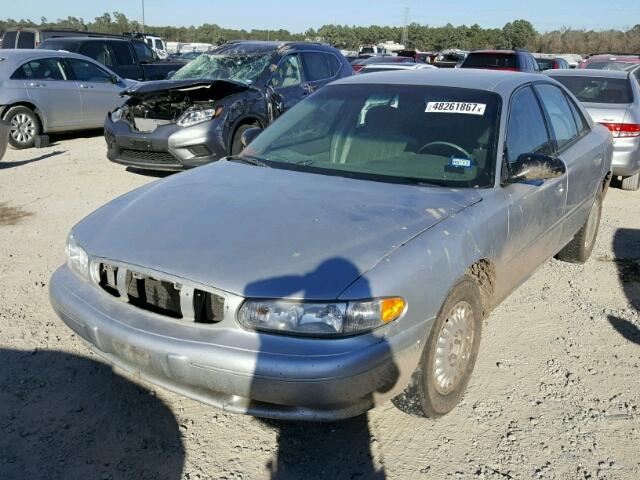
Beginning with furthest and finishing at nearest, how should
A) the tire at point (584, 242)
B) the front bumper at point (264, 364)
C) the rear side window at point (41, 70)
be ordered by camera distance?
1. the rear side window at point (41, 70)
2. the tire at point (584, 242)
3. the front bumper at point (264, 364)

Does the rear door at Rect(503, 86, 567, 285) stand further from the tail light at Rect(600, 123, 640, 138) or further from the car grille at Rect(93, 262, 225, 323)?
the tail light at Rect(600, 123, 640, 138)

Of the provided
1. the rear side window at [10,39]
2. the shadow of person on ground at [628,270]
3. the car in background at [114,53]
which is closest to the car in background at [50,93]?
the car in background at [114,53]

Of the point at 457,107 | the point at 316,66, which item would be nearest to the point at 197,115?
the point at 316,66

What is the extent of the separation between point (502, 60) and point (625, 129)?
22.9 ft

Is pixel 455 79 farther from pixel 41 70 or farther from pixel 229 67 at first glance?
pixel 41 70

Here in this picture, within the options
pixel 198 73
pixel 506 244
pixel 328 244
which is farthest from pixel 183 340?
pixel 198 73

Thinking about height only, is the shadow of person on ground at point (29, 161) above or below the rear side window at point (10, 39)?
below

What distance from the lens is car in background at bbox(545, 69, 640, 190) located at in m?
7.55

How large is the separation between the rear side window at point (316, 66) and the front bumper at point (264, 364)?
22.8 feet

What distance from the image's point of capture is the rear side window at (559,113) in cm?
443

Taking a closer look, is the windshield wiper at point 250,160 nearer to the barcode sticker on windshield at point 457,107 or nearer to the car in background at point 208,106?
the barcode sticker on windshield at point 457,107

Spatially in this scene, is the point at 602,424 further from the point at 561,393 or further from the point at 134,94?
the point at 134,94

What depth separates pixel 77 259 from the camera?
10.1 feet

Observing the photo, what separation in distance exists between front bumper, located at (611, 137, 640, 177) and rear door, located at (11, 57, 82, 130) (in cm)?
861
